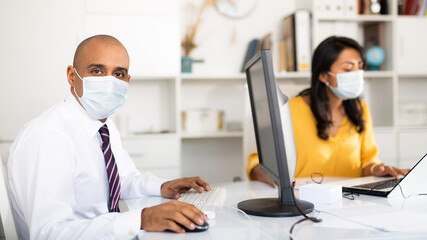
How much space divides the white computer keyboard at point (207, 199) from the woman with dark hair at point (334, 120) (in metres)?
0.57

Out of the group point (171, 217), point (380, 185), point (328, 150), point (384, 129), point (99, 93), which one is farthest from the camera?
point (384, 129)

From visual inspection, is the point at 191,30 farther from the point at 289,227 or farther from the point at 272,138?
the point at 289,227

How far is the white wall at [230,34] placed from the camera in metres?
3.37

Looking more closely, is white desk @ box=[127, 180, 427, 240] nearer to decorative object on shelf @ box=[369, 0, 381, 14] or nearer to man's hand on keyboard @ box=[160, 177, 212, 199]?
man's hand on keyboard @ box=[160, 177, 212, 199]

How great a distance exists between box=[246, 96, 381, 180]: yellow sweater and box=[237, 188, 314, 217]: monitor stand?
0.76 m

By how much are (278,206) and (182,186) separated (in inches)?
15.1

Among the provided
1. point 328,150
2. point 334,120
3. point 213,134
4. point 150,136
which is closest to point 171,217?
point 328,150

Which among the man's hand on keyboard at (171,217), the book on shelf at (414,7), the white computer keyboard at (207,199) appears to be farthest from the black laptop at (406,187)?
the book on shelf at (414,7)

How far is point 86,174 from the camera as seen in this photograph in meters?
1.29

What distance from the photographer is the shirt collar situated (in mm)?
1361

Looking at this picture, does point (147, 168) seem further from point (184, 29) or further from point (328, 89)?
point (328, 89)

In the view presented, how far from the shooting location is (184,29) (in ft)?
10.9

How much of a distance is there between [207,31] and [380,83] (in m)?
1.46

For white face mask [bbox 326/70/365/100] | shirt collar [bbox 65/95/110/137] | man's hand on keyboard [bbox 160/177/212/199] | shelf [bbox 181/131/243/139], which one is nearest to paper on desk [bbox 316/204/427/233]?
man's hand on keyboard [bbox 160/177/212/199]
